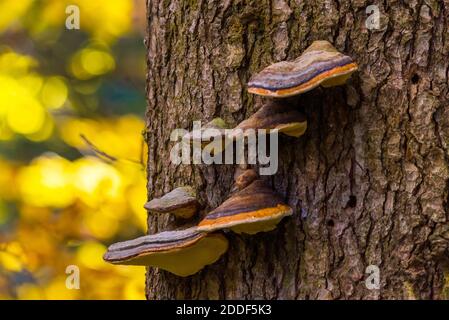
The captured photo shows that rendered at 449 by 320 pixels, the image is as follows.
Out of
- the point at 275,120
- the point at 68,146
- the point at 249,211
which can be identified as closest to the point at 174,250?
the point at 249,211

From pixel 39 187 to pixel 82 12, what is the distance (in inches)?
62.8

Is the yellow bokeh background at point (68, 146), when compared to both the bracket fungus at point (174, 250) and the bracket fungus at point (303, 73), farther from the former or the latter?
the bracket fungus at point (303, 73)

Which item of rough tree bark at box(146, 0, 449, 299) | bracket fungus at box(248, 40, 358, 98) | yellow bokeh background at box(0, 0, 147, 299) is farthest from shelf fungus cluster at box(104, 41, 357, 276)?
yellow bokeh background at box(0, 0, 147, 299)

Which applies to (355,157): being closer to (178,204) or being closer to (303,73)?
(303,73)

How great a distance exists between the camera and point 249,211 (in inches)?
94.4

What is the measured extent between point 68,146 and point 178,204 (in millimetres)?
3455

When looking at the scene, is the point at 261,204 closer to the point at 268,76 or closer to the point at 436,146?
the point at 268,76

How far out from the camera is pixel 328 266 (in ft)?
8.44

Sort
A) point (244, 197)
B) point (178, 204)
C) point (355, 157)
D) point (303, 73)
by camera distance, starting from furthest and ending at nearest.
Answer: point (178, 204) < point (355, 157) < point (244, 197) < point (303, 73)

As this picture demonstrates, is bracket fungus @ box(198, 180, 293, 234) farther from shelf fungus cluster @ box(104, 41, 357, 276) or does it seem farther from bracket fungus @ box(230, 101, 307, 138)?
bracket fungus @ box(230, 101, 307, 138)

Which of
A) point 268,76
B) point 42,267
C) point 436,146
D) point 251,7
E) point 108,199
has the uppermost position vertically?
point 251,7

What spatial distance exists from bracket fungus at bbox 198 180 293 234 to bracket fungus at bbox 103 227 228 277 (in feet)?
0.26

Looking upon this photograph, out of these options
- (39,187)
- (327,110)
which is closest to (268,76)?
(327,110)

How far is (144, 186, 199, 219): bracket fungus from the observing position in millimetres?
2697
